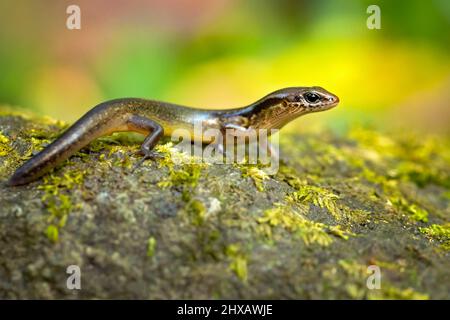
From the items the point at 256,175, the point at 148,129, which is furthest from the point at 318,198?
the point at 148,129

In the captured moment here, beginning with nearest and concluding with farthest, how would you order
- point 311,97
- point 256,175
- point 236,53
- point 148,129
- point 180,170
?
point 180,170
point 256,175
point 148,129
point 311,97
point 236,53

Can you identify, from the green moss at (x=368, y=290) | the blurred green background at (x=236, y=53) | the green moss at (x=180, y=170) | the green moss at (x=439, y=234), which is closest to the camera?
the green moss at (x=368, y=290)

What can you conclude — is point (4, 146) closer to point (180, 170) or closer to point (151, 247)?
point (180, 170)

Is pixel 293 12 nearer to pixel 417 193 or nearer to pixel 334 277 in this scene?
pixel 417 193

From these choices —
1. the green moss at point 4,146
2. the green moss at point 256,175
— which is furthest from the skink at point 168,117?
the green moss at point 256,175

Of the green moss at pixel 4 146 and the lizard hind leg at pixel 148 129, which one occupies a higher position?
the lizard hind leg at pixel 148 129

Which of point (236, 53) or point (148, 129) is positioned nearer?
point (148, 129)

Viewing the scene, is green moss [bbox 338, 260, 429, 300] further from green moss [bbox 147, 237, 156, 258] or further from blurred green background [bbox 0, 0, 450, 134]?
blurred green background [bbox 0, 0, 450, 134]

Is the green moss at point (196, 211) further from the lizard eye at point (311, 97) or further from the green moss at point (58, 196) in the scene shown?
the lizard eye at point (311, 97)
